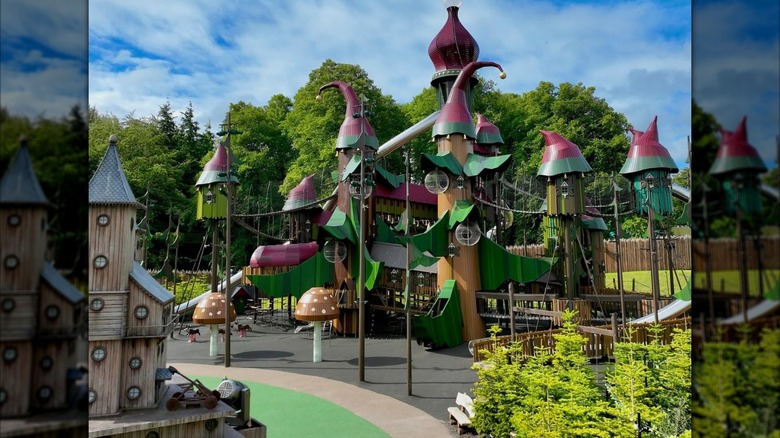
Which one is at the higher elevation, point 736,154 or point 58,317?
point 736,154

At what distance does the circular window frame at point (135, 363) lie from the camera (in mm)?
7070

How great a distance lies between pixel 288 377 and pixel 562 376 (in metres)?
8.35

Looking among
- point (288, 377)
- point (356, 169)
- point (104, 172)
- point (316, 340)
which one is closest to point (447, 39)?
point (356, 169)

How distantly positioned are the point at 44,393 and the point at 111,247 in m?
6.42

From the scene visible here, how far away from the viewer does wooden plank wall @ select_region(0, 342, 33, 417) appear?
4.34 feet

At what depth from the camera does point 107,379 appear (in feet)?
22.4

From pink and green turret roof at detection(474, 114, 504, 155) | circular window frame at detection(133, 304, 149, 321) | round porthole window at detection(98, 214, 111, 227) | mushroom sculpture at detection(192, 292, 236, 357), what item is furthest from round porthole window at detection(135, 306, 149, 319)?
pink and green turret roof at detection(474, 114, 504, 155)

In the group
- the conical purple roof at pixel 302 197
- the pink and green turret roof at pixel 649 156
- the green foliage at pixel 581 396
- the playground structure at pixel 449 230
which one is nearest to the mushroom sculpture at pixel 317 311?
the playground structure at pixel 449 230

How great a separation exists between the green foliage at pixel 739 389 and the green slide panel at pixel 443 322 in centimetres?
1498

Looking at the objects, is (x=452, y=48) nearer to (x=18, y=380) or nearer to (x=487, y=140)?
(x=487, y=140)

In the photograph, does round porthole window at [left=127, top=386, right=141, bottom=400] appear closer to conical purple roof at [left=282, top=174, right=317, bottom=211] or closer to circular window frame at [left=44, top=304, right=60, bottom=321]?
circular window frame at [left=44, top=304, right=60, bottom=321]

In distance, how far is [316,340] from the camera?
15.5 m

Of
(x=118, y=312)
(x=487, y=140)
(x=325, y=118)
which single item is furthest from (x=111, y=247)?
(x=325, y=118)

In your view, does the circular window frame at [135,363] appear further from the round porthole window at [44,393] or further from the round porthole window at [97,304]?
the round porthole window at [44,393]
